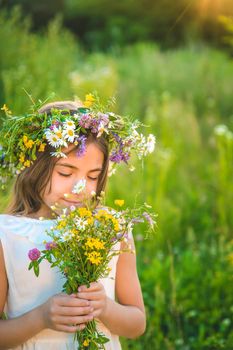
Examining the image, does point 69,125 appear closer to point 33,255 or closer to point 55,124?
point 55,124

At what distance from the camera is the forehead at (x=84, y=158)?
7.82 ft

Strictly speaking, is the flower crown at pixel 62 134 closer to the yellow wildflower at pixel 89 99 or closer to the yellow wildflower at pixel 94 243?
the yellow wildflower at pixel 89 99

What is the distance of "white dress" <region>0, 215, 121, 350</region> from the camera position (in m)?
2.30

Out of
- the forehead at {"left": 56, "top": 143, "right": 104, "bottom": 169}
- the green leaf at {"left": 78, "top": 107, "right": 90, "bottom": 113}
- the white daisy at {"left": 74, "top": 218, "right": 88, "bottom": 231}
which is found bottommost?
the white daisy at {"left": 74, "top": 218, "right": 88, "bottom": 231}

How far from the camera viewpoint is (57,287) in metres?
2.35

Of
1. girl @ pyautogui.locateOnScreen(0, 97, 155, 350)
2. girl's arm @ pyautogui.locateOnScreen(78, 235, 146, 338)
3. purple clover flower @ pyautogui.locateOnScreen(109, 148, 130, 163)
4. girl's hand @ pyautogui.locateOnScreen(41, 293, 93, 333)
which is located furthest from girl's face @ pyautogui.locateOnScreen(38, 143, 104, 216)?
girl's hand @ pyautogui.locateOnScreen(41, 293, 93, 333)

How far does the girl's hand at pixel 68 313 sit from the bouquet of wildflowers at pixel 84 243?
3 cm

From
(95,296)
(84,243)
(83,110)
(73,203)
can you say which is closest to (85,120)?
(83,110)

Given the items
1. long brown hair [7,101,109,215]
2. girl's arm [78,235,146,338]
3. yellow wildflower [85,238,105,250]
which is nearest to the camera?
yellow wildflower [85,238,105,250]

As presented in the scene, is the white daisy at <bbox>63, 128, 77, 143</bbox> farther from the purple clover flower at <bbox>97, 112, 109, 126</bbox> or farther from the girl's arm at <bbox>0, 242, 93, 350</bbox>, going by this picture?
the girl's arm at <bbox>0, 242, 93, 350</bbox>

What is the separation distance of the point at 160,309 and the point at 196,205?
1.67 m

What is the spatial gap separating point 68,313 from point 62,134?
0.61m

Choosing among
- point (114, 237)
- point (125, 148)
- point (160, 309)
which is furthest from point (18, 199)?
point (160, 309)

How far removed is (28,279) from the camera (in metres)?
2.32
